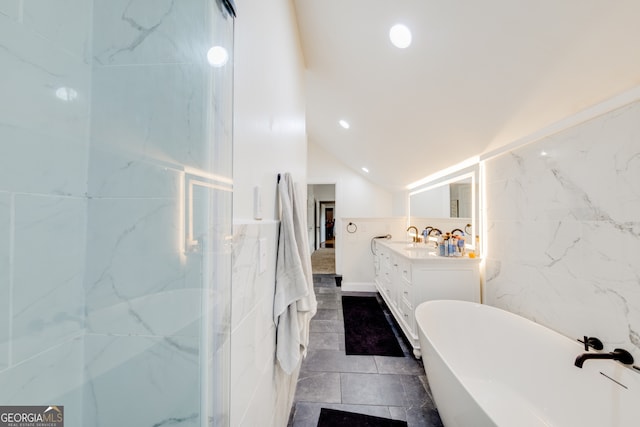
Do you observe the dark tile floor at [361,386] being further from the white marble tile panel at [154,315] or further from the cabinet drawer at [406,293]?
the white marble tile panel at [154,315]

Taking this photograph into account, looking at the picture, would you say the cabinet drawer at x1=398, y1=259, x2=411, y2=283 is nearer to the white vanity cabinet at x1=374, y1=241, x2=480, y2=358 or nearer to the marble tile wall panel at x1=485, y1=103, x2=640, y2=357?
the white vanity cabinet at x1=374, y1=241, x2=480, y2=358

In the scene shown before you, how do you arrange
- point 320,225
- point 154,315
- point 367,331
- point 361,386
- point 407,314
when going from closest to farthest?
point 154,315 < point 361,386 < point 407,314 < point 367,331 < point 320,225

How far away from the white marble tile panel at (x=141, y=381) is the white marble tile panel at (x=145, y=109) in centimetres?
46

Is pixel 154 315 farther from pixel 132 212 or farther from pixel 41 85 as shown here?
pixel 41 85

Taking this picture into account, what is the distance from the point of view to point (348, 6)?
4.62 ft

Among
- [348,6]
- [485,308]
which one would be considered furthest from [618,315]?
[348,6]

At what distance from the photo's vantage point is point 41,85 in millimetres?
524

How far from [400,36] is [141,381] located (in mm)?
1945

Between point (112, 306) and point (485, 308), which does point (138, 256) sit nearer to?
point (112, 306)

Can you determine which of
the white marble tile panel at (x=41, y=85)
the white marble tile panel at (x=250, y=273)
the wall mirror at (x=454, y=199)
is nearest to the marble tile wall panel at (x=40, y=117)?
the white marble tile panel at (x=41, y=85)

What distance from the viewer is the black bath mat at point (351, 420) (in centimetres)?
140

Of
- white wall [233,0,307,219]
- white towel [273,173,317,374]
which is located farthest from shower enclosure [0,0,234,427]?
white towel [273,173,317,374]

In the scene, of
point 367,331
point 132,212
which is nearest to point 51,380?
point 132,212

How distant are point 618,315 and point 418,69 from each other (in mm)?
1692
